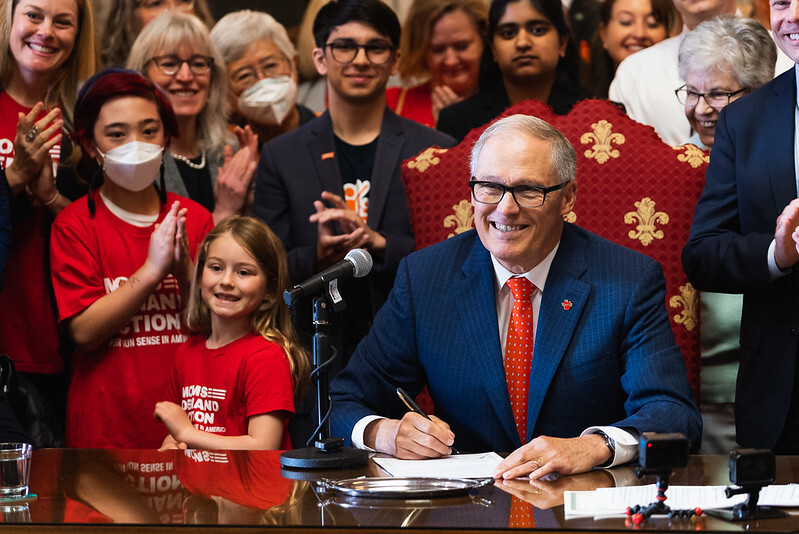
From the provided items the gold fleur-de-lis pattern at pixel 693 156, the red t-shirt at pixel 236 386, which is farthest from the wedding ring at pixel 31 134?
the gold fleur-de-lis pattern at pixel 693 156

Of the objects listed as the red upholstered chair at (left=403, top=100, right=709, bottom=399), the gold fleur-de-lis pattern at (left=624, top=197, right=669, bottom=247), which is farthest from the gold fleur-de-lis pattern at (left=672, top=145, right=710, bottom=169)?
the gold fleur-de-lis pattern at (left=624, top=197, right=669, bottom=247)

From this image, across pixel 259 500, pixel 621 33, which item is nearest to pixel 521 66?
pixel 621 33

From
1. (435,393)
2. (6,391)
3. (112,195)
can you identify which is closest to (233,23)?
(112,195)

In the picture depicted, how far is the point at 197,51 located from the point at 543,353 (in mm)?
2031

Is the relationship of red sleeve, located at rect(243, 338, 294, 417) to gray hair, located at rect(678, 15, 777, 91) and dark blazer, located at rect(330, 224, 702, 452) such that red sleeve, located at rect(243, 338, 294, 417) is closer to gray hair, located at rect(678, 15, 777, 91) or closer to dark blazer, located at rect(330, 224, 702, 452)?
dark blazer, located at rect(330, 224, 702, 452)

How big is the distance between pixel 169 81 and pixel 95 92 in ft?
1.57

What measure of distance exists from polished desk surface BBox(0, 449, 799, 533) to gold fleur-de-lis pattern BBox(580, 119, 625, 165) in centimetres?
112

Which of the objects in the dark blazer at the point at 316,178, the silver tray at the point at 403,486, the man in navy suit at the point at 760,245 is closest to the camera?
the silver tray at the point at 403,486

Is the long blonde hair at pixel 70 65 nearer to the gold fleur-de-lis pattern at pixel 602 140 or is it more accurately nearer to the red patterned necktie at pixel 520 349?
the gold fleur-de-lis pattern at pixel 602 140

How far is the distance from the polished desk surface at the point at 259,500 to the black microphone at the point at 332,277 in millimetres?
347

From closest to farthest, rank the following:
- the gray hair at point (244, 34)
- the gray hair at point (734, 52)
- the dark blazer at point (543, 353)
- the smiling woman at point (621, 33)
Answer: the dark blazer at point (543, 353)
the gray hair at point (734, 52)
the smiling woman at point (621, 33)
the gray hair at point (244, 34)

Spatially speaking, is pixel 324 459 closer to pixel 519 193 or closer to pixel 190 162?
pixel 519 193

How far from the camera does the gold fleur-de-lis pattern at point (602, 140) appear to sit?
2.96 meters

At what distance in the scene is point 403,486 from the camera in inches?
71.1
